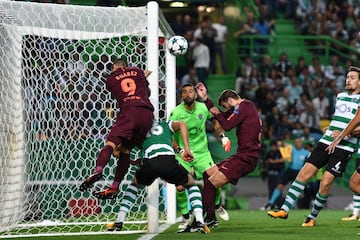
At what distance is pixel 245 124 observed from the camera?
12.7 meters

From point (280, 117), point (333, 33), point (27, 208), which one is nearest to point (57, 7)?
point (27, 208)

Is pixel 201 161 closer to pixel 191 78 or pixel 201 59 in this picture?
pixel 191 78

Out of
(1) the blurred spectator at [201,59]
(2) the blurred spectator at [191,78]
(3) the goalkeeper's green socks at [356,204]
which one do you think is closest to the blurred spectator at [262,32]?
(1) the blurred spectator at [201,59]

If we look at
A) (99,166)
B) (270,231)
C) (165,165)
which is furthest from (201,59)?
(99,166)

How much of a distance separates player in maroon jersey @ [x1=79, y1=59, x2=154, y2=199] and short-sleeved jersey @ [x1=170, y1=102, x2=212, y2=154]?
72.0 inches

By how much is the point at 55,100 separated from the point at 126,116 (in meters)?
2.21

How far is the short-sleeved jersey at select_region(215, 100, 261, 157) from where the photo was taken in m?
12.6

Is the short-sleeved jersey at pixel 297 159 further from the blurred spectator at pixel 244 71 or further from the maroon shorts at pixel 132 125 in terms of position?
the maroon shorts at pixel 132 125

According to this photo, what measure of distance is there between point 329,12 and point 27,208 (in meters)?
17.6

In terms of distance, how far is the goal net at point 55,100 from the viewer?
43.2 ft

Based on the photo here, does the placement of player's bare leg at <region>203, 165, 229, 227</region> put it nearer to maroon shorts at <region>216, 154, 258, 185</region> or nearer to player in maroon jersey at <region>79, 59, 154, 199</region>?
maroon shorts at <region>216, 154, 258, 185</region>

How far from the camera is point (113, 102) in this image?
47.0 feet

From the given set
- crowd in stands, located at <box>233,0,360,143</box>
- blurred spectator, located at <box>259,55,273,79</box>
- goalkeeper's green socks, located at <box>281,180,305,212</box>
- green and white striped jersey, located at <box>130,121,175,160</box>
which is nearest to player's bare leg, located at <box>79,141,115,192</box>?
green and white striped jersey, located at <box>130,121,175,160</box>

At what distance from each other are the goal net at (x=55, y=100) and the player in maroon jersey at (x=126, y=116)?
1.04 m
